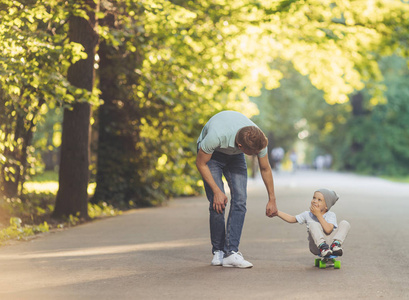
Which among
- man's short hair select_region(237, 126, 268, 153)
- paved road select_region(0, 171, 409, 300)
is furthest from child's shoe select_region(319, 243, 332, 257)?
man's short hair select_region(237, 126, 268, 153)

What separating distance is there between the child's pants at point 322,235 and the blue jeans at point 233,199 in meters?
0.69

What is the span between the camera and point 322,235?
7262mm

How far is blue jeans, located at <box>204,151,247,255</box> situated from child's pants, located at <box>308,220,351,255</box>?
0.69 m

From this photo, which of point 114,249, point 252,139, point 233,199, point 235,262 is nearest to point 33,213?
point 114,249

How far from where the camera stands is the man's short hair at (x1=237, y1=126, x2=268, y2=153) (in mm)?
6695

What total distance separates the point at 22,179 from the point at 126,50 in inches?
126

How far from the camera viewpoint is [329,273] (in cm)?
702

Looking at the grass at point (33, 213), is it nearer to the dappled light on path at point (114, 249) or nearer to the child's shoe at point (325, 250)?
the dappled light on path at point (114, 249)

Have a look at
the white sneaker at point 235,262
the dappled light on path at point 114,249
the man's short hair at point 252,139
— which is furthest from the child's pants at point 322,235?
the dappled light on path at point 114,249

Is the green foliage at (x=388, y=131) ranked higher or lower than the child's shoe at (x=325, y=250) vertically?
higher

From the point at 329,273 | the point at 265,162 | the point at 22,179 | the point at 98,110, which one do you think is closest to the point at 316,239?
the point at 329,273

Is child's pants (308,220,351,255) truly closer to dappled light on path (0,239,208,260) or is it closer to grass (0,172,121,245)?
dappled light on path (0,239,208,260)

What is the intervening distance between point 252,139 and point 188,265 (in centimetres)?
166

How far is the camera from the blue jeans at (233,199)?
24.1ft
